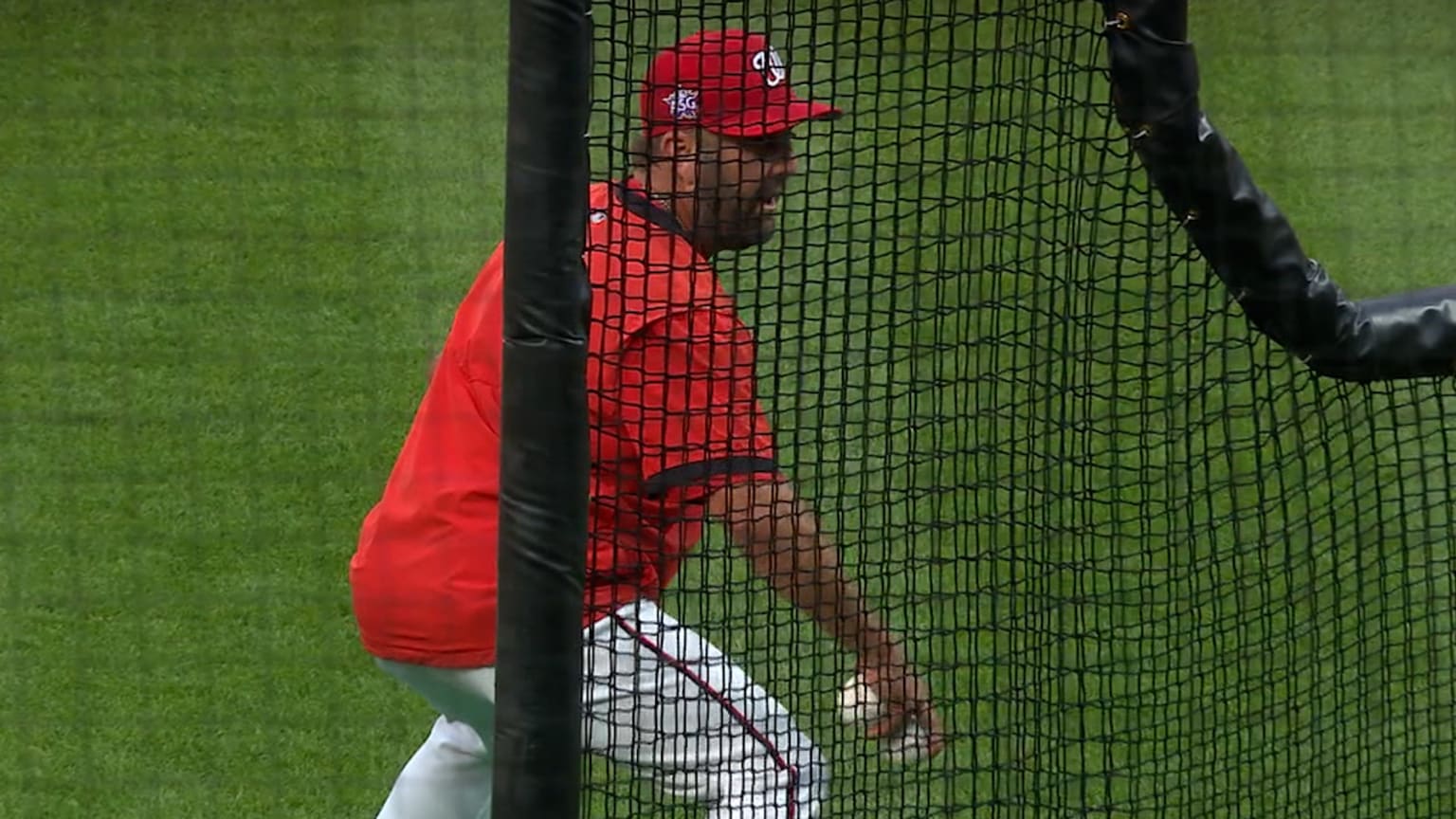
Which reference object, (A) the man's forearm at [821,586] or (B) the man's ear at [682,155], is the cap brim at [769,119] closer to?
→ (B) the man's ear at [682,155]

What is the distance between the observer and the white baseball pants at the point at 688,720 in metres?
3.10

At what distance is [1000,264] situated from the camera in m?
3.05

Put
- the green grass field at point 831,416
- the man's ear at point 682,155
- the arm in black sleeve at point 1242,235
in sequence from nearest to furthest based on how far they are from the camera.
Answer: the arm in black sleeve at point 1242,235
the man's ear at point 682,155
the green grass field at point 831,416

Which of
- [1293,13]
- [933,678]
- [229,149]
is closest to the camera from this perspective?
[933,678]

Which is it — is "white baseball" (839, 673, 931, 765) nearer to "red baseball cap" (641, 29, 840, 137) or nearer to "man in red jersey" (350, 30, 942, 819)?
"man in red jersey" (350, 30, 942, 819)

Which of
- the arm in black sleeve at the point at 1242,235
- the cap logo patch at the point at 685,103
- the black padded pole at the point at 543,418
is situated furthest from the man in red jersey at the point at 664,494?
the arm in black sleeve at the point at 1242,235

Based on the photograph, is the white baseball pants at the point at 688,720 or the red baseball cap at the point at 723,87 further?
the white baseball pants at the point at 688,720

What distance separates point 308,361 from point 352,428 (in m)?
0.34

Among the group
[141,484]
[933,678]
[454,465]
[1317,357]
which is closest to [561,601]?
[454,465]

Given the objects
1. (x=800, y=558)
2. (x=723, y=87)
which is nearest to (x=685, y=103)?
(x=723, y=87)

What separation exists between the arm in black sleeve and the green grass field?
13cm

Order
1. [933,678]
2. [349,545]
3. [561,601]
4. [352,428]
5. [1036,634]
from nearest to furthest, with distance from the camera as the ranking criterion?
[561,601]
[1036,634]
[933,678]
[349,545]
[352,428]

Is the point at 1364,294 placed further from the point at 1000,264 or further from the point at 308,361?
the point at 1000,264

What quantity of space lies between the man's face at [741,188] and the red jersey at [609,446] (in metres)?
0.06
